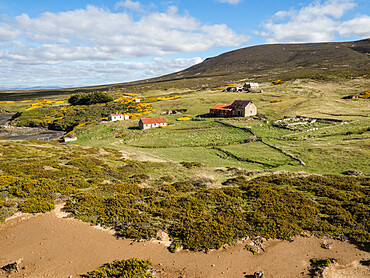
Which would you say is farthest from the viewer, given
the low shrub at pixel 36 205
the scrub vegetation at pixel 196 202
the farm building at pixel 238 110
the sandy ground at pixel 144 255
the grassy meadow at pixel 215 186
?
the farm building at pixel 238 110

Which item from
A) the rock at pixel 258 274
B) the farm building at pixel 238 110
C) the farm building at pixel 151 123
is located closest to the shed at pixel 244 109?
the farm building at pixel 238 110

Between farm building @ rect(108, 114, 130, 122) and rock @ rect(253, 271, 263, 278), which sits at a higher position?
farm building @ rect(108, 114, 130, 122)

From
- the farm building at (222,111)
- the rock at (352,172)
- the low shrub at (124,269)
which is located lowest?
the rock at (352,172)

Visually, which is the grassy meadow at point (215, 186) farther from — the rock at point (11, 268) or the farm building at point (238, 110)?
the farm building at point (238, 110)

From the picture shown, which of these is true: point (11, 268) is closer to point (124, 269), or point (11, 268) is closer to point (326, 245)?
point (124, 269)

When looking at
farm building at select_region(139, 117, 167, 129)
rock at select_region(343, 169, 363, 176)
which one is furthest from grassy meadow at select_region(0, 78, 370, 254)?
farm building at select_region(139, 117, 167, 129)

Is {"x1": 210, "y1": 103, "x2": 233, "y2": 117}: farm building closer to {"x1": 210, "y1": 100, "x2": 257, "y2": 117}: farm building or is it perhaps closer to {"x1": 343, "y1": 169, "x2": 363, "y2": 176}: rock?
{"x1": 210, "y1": 100, "x2": 257, "y2": 117}: farm building
